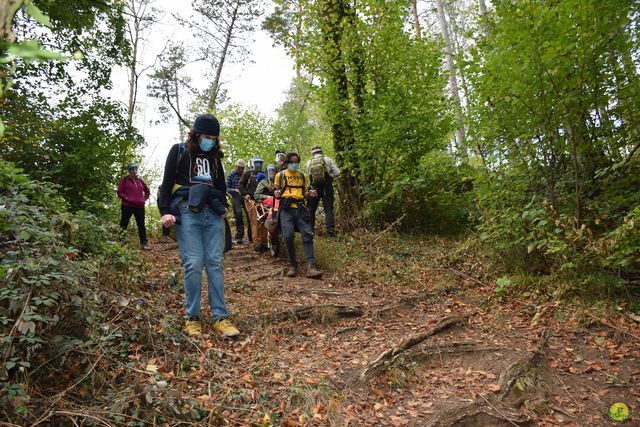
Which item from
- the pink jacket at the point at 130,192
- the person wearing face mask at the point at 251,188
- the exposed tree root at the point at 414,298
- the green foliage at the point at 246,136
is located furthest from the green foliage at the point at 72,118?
the green foliage at the point at 246,136

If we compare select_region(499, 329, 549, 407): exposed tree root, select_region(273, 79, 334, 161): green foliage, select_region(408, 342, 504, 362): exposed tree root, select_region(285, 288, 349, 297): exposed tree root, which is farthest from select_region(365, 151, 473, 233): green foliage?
select_region(273, 79, 334, 161): green foliage

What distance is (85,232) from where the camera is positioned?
15.4 ft

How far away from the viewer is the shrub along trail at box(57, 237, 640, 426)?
2.71 meters

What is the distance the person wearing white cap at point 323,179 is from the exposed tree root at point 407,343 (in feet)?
14.0

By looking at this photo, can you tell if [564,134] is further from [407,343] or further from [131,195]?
[131,195]

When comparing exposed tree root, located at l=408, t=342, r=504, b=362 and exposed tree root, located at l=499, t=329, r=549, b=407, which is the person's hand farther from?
exposed tree root, located at l=499, t=329, r=549, b=407

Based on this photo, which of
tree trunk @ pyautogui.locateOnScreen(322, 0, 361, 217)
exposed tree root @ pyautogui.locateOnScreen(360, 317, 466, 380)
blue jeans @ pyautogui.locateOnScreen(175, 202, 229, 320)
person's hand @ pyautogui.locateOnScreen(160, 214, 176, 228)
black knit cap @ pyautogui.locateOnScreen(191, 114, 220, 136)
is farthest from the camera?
tree trunk @ pyautogui.locateOnScreen(322, 0, 361, 217)

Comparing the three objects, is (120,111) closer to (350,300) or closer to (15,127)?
(15,127)

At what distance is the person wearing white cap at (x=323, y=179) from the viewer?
8375 mm

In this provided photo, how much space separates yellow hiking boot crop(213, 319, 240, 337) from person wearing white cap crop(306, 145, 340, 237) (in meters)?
4.40

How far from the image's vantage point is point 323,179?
332 inches

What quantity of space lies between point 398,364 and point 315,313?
1.38m

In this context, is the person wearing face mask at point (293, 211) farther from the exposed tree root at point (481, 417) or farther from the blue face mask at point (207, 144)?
the exposed tree root at point (481, 417)

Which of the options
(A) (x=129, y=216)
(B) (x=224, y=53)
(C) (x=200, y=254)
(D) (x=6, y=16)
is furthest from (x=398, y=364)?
(B) (x=224, y=53)
